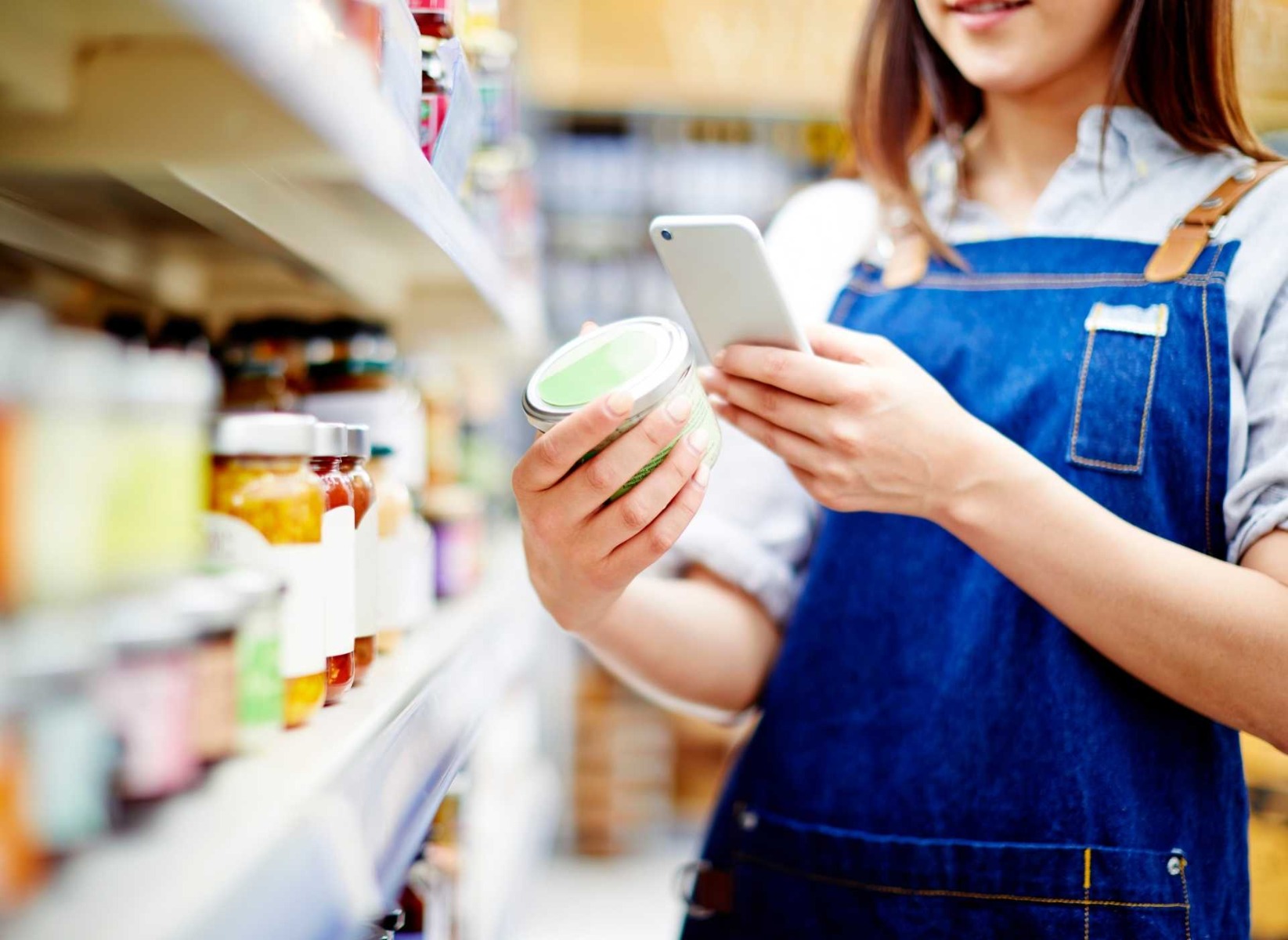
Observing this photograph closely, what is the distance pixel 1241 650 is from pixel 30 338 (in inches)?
35.6

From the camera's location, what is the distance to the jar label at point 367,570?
95 centimetres

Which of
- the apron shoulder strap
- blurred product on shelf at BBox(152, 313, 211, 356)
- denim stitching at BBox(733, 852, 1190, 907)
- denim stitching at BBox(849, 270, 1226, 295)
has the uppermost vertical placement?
the apron shoulder strap

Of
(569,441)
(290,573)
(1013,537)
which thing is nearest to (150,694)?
(290,573)

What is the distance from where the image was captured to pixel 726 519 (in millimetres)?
1244

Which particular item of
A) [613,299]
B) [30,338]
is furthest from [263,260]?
[613,299]

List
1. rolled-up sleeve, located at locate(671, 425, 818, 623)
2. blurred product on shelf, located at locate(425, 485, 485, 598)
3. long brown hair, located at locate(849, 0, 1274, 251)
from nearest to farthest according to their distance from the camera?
long brown hair, located at locate(849, 0, 1274, 251), rolled-up sleeve, located at locate(671, 425, 818, 623), blurred product on shelf, located at locate(425, 485, 485, 598)

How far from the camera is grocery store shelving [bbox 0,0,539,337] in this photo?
57 centimetres

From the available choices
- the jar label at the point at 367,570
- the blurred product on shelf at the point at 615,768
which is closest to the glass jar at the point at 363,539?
the jar label at the point at 367,570

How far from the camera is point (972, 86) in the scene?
1357 mm

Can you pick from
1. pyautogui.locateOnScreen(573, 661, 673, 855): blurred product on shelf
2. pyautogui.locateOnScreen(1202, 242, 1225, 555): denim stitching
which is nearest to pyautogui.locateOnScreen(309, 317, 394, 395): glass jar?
pyautogui.locateOnScreen(1202, 242, 1225, 555): denim stitching

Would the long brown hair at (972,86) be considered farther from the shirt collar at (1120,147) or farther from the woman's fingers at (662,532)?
the woman's fingers at (662,532)

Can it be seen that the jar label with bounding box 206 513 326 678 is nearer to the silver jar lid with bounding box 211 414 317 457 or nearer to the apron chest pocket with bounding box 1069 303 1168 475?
the silver jar lid with bounding box 211 414 317 457

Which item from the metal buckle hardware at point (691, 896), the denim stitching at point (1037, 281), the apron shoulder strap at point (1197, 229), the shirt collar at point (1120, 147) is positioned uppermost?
the shirt collar at point (1120, 147)

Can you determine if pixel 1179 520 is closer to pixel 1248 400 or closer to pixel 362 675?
pixel 1248 400
